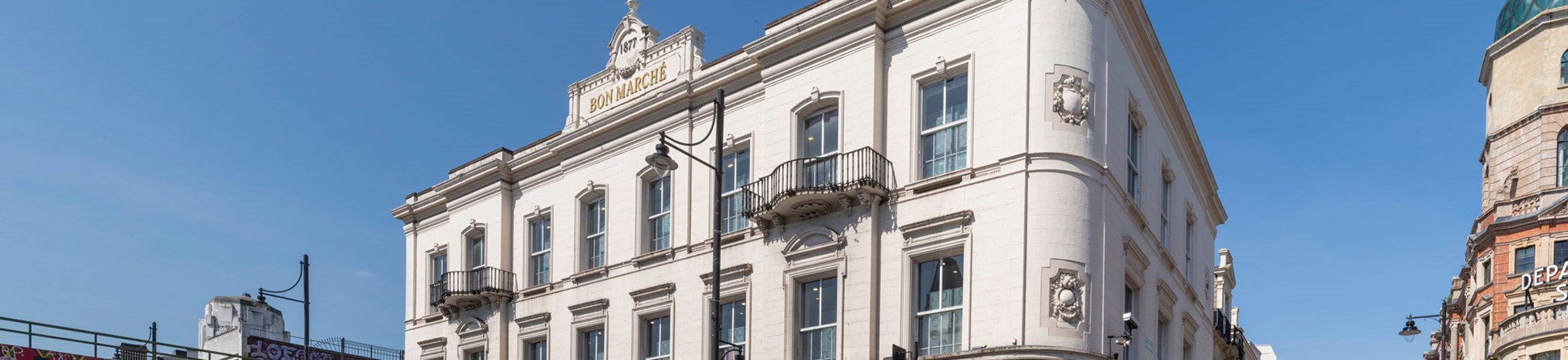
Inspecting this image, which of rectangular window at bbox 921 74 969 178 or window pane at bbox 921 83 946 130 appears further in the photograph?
window pane at bbox 921 83 946 130

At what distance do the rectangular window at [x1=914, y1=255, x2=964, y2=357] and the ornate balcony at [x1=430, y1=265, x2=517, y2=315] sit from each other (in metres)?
14.3

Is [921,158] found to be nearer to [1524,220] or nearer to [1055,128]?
[1055,128]

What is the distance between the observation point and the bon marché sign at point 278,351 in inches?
2301

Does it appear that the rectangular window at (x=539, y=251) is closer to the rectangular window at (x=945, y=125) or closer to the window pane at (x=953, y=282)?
the rectangular window at (x=945, y=125)

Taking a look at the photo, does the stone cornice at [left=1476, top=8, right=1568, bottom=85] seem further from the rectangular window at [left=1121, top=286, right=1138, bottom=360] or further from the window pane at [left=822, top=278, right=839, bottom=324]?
the window pane at [left=822, top=278, right=839, bottom=324]

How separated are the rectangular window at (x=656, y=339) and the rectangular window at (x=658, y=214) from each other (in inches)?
68.0

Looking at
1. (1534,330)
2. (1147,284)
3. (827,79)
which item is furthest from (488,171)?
(1534,330)

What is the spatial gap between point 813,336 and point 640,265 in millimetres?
6344

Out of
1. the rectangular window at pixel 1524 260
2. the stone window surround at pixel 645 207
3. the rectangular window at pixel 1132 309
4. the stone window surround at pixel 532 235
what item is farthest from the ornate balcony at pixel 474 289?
the rectangular window at pixel 1524 260

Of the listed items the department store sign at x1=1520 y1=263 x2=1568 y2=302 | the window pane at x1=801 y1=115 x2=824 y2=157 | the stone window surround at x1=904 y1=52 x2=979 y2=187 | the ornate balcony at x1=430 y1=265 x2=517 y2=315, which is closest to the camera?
the stone window surround at x1=904 y1=52 x2=979 y2=187

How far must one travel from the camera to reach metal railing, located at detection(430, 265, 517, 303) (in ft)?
114

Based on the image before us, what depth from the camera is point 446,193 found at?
38.2m

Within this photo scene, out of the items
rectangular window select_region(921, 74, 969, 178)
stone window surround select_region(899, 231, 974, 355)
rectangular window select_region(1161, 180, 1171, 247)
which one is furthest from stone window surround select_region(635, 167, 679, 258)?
Result: rectangular window select_region(1161, 180, 1171, 247)

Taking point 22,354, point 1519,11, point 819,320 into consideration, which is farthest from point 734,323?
point 1519,11
